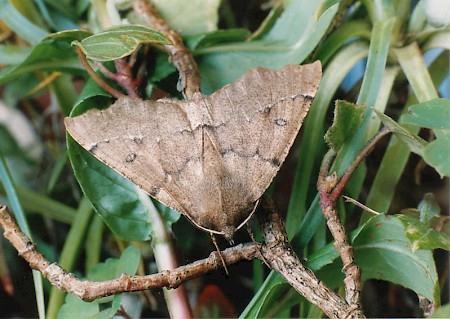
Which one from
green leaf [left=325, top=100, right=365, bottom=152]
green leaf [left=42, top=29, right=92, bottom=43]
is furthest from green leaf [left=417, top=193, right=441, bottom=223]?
green leaf [left=42, top=29, right=92, bottom=43]

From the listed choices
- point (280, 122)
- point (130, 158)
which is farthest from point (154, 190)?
point (280, 122)

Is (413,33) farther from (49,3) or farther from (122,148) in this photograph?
(49,3)

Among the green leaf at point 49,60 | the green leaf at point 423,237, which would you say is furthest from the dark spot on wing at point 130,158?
the green leaf at point 423,237

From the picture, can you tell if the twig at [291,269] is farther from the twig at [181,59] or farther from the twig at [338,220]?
the twig at [181,59]

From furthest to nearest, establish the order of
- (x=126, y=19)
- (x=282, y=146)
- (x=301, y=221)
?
(x=126, y=19)
(x=301, y=221)
(x=282, y=146)

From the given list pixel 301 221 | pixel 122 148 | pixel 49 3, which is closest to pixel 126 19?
pixel 49 3
